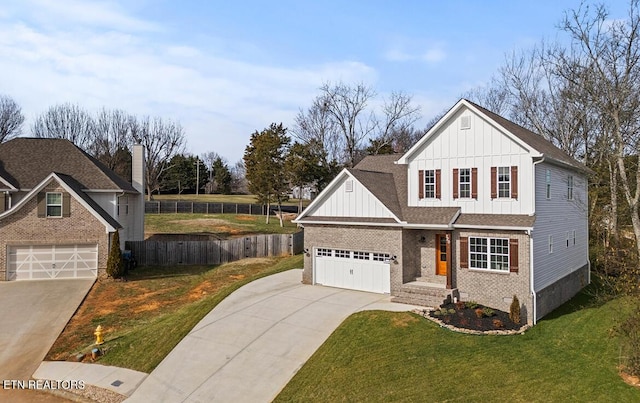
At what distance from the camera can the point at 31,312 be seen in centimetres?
1800

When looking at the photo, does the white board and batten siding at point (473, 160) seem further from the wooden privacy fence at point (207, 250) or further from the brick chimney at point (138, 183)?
the brick chimney at point (138, 183)

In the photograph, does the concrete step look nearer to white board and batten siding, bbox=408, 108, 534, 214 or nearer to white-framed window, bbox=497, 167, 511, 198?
white board and batten siding, bbox=408, 108, 534, 214

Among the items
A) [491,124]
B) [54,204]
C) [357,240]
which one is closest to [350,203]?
[357,240]

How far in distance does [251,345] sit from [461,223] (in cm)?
906

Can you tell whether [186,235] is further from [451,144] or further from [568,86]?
[568,86]

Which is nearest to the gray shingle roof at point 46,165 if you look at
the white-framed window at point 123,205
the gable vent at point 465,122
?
the white-framed window at point 123,205

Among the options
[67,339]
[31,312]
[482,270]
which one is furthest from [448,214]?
[31,312]

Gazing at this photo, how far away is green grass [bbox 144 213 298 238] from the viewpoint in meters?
39.0

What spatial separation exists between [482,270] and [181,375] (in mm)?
11150

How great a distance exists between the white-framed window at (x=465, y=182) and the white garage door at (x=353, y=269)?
407 centimetres

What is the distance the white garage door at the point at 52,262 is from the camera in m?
23.8

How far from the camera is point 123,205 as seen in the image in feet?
93.9

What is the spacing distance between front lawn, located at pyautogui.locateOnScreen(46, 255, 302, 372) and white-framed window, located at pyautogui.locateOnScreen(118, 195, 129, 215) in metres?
4.35

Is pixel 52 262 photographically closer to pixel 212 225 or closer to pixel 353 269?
pixel 353 269
